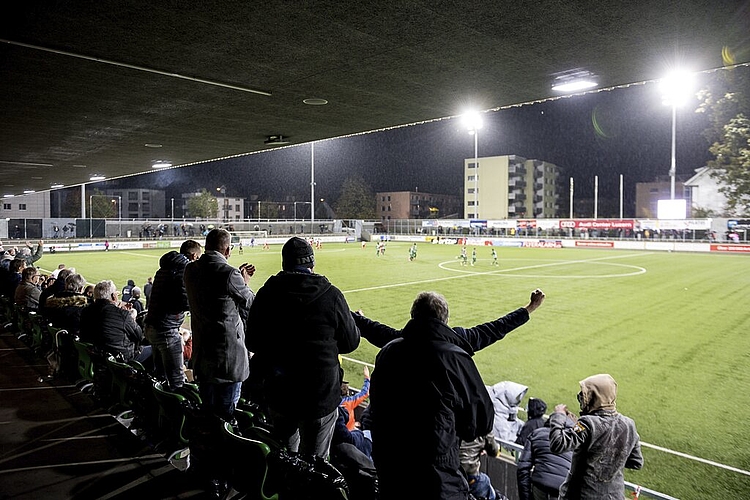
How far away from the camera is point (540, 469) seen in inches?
140

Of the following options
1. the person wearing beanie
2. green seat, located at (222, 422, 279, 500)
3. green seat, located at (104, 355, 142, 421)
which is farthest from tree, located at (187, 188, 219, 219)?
the person wearing beanie

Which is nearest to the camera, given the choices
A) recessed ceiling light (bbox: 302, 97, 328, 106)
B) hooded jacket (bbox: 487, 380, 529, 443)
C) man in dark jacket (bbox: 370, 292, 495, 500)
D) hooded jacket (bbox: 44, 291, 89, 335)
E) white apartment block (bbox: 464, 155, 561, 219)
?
man in dark jacket (bbox: 370, 292, 495, 500)

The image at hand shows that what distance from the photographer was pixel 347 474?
117 inches

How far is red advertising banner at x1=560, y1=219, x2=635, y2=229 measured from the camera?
157ft

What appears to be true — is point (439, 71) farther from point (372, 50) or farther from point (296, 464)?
point (296, 464)

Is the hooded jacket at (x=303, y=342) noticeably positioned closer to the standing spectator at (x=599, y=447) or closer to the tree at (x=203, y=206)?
the standing spectator at (x=599, y=447)

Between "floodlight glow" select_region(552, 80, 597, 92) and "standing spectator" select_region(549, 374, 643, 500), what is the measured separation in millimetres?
3361

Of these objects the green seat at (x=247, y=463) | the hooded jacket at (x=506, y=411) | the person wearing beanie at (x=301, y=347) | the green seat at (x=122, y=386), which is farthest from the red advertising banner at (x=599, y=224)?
the green seat at (x=247, y=463)

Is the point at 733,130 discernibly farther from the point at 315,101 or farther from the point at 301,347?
the point at 301,347

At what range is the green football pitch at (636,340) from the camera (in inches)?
242

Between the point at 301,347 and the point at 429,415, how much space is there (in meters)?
1.05

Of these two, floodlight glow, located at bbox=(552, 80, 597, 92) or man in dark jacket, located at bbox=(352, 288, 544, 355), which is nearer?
man in dark jacket, located at bbox=(352, 288, 544, 355)

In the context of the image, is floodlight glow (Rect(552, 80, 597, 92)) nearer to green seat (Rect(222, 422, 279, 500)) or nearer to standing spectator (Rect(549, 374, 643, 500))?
standing spectator (Rect(549, 374, 643, 500))

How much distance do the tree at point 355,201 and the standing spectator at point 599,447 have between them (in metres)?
98.7
